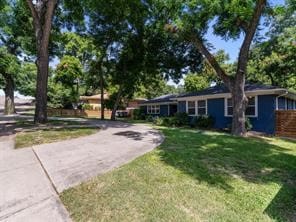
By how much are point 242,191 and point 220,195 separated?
52 cm

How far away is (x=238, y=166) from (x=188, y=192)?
2.41 metres

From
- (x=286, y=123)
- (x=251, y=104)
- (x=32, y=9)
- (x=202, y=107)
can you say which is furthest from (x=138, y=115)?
(x=32, y=9)

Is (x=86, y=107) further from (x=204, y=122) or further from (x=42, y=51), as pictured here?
(x=42, y=51)

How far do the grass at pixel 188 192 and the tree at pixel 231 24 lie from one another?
271 inches

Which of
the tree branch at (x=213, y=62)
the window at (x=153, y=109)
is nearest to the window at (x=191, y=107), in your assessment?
the tree branch at (x=213, y=62)

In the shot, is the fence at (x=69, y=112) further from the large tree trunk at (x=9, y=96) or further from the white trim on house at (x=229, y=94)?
the white trim on house at (x=229, y=94)

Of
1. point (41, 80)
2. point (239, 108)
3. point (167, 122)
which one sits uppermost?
point (41, 80)

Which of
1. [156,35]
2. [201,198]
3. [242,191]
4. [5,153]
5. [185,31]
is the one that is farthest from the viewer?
[156,35]

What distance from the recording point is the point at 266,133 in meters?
15.7

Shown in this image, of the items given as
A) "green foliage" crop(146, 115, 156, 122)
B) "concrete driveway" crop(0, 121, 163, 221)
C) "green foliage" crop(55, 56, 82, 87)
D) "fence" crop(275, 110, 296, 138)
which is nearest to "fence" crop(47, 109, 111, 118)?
"green foliage" crop(55, 56, 82, 87)

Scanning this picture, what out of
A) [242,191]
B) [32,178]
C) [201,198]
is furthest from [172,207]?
[32,178]

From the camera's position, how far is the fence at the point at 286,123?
14836 mm

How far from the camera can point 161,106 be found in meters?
29.0

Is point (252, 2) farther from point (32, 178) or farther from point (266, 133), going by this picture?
point (32, 178)
